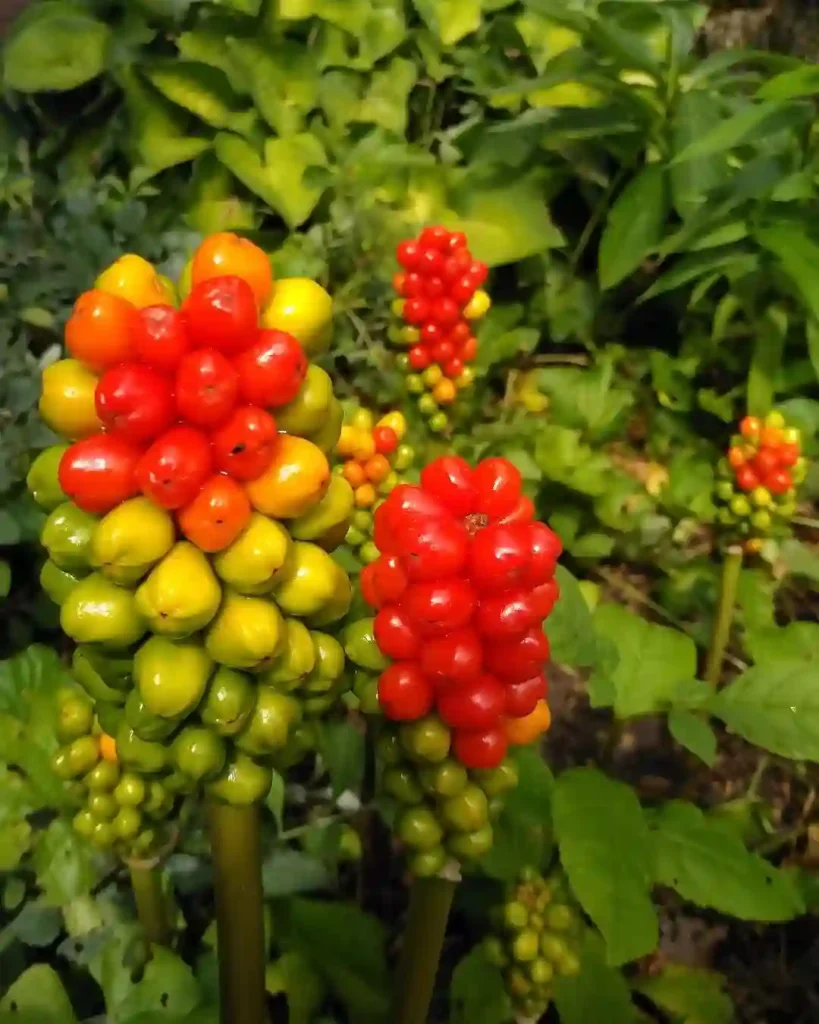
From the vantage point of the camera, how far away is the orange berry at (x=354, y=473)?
4.00ft

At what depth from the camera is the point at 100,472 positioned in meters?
0.48

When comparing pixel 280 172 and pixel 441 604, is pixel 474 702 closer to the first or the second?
pixel 441 604

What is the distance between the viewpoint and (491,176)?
64.6 inches

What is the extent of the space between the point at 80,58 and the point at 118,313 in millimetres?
1296

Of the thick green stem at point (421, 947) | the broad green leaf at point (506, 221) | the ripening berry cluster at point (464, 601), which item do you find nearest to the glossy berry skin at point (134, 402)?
the ripening berry cluster at point (464, 601)

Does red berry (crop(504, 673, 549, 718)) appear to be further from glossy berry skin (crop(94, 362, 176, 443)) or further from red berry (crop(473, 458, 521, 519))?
glossy berry skin (crop(94, 362, 176, 443))

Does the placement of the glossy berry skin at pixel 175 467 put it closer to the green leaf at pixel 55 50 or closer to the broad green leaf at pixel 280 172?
the broad green leaf at pixel 280 172

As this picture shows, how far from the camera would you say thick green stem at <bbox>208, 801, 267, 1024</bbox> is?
0.59 meters

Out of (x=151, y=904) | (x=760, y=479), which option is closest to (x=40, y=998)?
(x=151, y=904)

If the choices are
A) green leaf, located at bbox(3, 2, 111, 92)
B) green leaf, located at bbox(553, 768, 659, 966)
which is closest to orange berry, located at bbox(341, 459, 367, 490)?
green leaf, located at bbox(553, 768, 659, 966)

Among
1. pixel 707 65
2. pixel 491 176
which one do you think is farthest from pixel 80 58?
pixel 707 65

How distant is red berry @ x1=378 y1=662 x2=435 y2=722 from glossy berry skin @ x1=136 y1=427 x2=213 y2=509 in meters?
0.16

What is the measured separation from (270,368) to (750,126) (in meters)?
1.08

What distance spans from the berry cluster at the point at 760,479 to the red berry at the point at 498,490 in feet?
2.90
